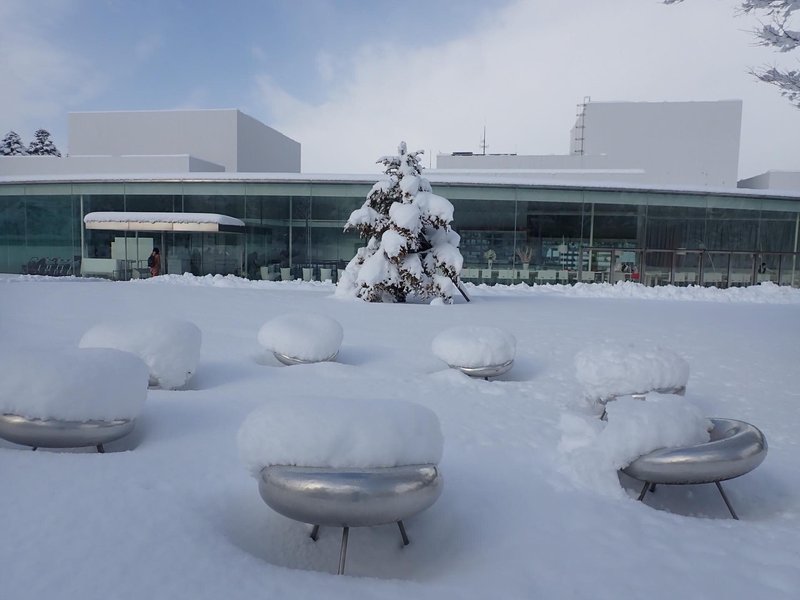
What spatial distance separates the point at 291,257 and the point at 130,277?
740 centimetres

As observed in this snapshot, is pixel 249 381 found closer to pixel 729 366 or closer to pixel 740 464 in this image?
pixel 740 464

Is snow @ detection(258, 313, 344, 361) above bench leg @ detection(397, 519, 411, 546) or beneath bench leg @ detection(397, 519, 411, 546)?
above

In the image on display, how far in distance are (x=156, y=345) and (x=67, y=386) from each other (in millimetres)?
2232

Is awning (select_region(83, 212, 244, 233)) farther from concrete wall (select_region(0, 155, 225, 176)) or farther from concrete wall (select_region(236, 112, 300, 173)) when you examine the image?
concrete wall (select_region(236, 112, 300, 173))

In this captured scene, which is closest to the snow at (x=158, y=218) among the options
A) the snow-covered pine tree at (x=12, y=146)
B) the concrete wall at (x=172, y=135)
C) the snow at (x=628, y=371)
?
the concrete wall at (x=172, y=135)

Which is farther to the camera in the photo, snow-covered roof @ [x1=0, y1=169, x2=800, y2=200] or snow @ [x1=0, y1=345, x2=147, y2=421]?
snow-covered roof @ [x1=0, y1=169, x2=800, y2=200]

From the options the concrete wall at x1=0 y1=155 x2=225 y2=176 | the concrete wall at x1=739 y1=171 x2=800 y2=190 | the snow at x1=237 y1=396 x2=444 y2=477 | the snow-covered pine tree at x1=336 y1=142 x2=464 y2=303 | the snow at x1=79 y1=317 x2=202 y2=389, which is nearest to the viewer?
the snow at x1=237 y1=396 x2=444 y2=477

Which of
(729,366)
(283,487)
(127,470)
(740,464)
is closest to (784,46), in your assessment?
(729,366)

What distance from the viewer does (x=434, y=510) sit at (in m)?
4.38

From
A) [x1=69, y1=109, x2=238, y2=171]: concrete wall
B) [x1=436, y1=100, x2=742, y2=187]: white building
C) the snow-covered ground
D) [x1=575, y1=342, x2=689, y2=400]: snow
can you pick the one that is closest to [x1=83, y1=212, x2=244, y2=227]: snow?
[x1=69, y1=109, x2=238, y2=171]: concrete wall

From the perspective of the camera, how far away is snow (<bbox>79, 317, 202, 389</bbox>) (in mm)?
6691

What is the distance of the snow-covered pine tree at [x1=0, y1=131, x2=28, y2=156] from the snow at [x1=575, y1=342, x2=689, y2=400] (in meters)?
81.1

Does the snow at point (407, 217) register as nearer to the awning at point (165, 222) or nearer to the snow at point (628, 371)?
the snow at point (628, 371)

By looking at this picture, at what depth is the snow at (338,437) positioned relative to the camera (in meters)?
3.56
